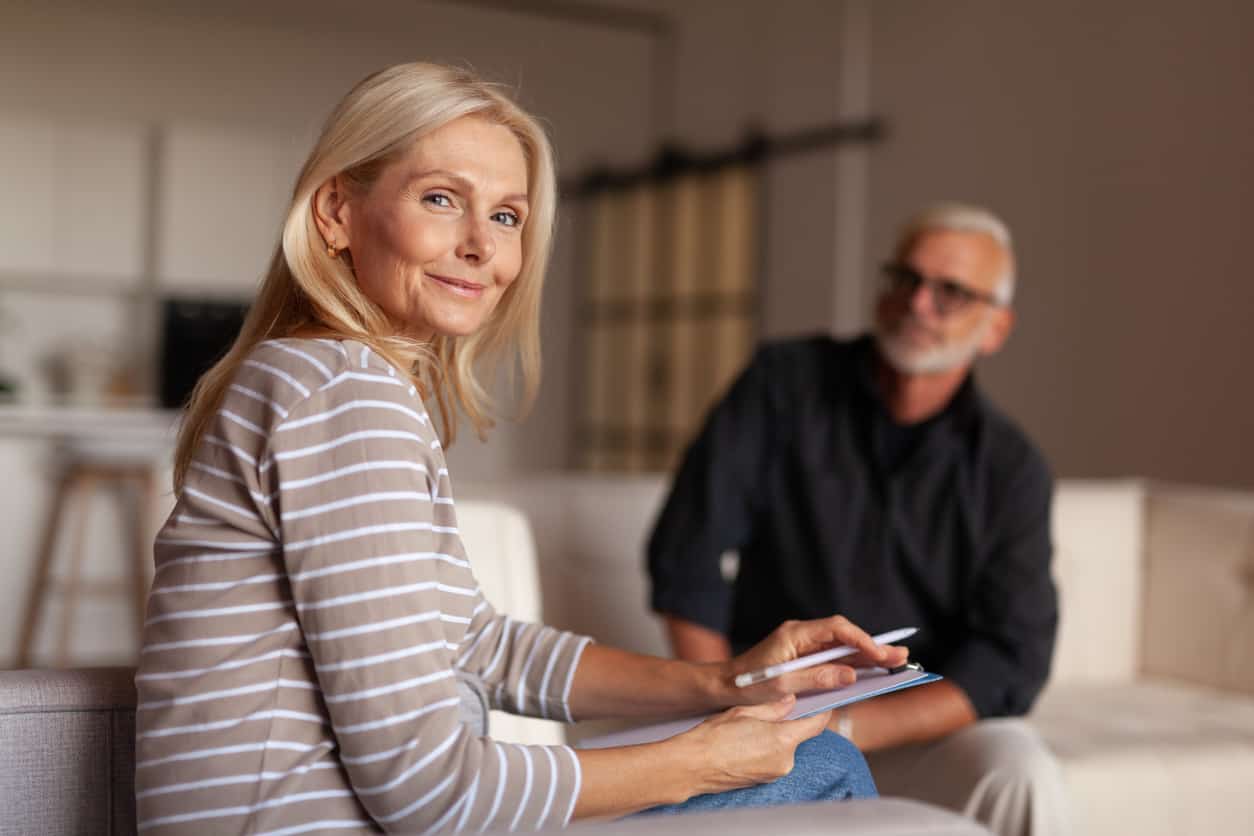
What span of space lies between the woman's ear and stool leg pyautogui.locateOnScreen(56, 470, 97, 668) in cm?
344

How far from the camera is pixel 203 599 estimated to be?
1.01 m

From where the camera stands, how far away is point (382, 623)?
95cm

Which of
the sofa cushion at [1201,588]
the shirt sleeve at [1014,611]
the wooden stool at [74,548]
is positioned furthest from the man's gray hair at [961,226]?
the wooden stool at [74,548]

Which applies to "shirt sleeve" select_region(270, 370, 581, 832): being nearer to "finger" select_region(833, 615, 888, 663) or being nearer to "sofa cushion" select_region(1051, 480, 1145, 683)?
"finger" select_region(833, 615, 888, 663)

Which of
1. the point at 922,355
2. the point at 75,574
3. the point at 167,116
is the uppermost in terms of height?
the point at 167,116

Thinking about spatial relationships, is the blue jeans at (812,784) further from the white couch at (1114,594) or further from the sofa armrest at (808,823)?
the white couch at (1114,594)

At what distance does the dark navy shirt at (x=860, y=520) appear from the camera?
2.20 metres

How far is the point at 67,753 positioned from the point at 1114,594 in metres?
2.19

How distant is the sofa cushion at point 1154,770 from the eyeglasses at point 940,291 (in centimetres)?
74

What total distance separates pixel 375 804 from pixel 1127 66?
4134 mm

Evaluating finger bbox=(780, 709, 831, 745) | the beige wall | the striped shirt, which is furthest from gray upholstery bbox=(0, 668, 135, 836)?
the beige wall

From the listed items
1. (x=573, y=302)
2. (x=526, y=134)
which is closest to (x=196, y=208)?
(x=573, y=302)

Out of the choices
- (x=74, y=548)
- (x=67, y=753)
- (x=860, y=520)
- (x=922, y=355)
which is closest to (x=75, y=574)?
(x=74, y=548)

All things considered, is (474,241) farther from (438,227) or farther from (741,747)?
(741,747)
